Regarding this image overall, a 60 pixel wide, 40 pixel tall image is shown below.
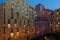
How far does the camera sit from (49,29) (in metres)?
2.52

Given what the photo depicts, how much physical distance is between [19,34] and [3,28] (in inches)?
10.3

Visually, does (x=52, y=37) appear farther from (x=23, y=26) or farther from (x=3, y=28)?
(x=3, y=28)

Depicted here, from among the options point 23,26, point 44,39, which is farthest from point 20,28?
point 44,39

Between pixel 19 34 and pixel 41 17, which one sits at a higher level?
pixel 41 17

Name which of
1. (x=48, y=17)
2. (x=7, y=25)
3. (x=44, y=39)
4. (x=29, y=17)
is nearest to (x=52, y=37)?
(x=44, y=39)

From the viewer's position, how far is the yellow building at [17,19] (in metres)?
2.50

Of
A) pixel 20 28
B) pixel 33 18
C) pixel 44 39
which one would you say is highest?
pixel 33 18

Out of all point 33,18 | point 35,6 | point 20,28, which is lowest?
point 20,28

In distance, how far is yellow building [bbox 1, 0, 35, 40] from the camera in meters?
2.50

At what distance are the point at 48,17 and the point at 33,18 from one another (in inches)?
9.2

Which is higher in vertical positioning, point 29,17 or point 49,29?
point 29,17

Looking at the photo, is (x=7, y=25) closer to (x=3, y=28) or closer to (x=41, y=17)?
(x=3, y=28)

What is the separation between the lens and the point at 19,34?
2504 mm

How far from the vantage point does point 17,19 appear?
2564 mm
